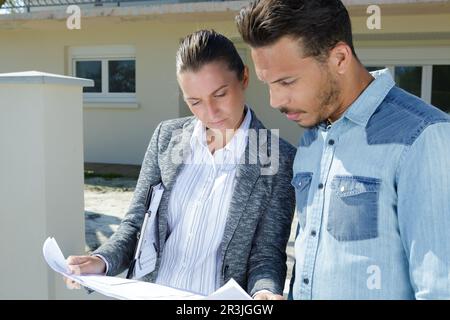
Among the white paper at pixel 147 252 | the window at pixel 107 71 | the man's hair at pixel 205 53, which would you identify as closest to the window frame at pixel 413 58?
the window at pixel 107 71

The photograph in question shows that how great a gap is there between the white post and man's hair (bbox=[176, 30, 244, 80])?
0.92 m

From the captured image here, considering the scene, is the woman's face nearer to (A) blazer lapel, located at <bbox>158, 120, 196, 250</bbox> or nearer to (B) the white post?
(A) blazer lapel, located at <bbox>158, 120, 196, 250</bbox>

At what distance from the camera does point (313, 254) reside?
47.4 inches

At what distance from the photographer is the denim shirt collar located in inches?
46.2

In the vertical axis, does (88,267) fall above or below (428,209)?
below

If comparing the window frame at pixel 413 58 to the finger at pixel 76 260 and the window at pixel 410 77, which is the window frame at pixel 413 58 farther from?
the finger at pixel 76 260

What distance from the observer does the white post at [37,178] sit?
2.28 meters

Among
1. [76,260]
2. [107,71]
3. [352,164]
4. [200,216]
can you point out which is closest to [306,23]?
[352,164]

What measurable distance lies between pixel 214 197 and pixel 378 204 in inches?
24.6

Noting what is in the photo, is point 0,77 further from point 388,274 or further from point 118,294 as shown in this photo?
point 388,274

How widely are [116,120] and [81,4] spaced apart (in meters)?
2.18

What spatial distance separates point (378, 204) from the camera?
3.59 ft

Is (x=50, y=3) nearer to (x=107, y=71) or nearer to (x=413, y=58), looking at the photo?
Result: (x=107, y=71)

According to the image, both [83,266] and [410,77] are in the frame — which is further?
[410,77]
